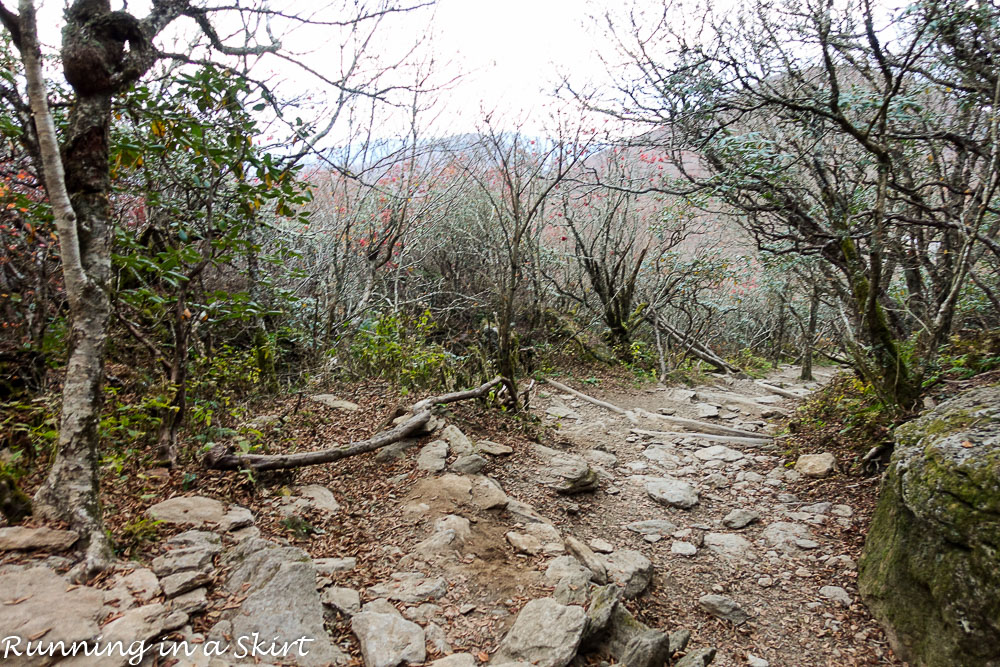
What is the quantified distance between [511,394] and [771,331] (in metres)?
10.3

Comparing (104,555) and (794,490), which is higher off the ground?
(104,555)

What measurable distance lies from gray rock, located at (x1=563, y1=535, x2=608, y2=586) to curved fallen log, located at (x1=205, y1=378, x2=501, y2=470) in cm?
172

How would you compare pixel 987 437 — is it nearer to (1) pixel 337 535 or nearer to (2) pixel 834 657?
(2) pixel 834 657

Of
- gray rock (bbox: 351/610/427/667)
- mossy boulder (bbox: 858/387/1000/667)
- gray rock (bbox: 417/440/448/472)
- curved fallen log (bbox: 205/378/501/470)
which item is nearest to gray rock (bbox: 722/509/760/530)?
mossy boulder (bbox: 858/387/1000/667)

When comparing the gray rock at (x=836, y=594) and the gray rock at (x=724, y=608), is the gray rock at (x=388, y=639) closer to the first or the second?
the gray rock at (x=724, y=608)

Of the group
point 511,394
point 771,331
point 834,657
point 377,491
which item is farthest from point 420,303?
point 771,331

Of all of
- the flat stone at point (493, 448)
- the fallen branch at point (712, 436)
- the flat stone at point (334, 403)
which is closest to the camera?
the flat stone at point (493, 448)

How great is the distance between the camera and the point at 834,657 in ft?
9.30

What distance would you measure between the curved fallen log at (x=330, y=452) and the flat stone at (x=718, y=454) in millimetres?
2817

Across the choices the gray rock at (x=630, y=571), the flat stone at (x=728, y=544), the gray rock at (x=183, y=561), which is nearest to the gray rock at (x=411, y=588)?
the gray rock at (x=183, y=561)

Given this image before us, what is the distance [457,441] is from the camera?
4676 millimetres

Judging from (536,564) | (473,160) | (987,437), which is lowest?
(536,564)

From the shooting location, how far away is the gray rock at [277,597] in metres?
2.25

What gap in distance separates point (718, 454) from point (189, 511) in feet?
16.7
